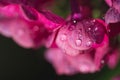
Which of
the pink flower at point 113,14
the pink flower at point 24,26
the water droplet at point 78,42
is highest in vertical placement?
the pink flower at point 113,14

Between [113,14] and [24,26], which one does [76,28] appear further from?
[24,26]

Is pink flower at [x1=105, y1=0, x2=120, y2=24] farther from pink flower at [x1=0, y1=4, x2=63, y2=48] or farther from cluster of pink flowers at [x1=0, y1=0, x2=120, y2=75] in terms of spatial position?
pink flower at [x1=0, y1=4, x2=63, y2=48]

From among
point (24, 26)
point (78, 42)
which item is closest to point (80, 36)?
point (78, 42)

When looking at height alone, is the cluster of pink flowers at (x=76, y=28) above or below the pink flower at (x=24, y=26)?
above

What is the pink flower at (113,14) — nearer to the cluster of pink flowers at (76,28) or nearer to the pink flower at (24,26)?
the cluster of pink flowers at (76,28)

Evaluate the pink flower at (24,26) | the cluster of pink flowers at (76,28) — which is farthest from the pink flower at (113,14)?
the pink flower at (24,26)

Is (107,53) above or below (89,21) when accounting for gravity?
below

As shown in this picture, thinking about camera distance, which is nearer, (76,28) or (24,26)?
(76,28)

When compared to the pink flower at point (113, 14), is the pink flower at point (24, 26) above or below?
below

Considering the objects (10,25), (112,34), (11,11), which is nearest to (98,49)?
(112,34)

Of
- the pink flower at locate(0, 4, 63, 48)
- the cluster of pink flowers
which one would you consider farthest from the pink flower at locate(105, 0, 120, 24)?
the pink flower at locate(0, 4, 63, 48)

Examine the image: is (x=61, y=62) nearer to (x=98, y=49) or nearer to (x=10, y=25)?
(x=10, y=25)
